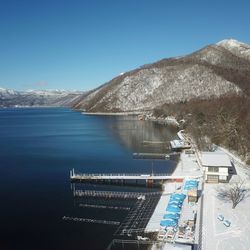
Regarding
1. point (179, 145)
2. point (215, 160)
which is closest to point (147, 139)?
point (179, 145)

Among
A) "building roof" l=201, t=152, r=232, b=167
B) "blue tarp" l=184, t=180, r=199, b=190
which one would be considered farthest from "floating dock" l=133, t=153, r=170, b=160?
"blue tarp" l=184, t=180, r=199, b=190

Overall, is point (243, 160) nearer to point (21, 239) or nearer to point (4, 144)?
point (21, 239)

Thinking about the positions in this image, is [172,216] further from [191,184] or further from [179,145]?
[179,145]

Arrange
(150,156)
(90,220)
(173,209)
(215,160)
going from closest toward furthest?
1. (173,209)
2. (90,220)
3. (215,160)
4. (150,156)

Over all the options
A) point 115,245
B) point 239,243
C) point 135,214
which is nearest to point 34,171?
point 135,214

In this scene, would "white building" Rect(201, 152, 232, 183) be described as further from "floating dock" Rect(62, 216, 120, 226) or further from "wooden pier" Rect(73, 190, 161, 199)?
"floating dock" Rect(62, 216, 120, 226)

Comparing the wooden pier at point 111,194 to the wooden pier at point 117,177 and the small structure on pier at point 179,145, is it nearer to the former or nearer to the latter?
the wooden pier at point 117,177
